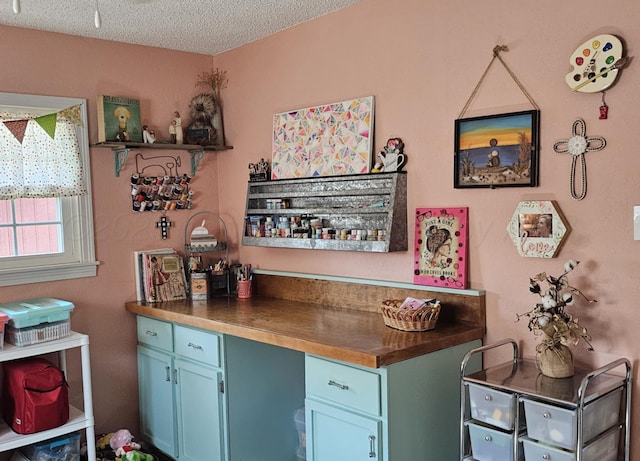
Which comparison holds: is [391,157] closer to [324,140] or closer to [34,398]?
[324,140]

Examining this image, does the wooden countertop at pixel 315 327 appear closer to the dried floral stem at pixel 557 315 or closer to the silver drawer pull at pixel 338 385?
the silver drawer pull at pixel 338 385

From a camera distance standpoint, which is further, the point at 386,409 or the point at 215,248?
the point at 215,248

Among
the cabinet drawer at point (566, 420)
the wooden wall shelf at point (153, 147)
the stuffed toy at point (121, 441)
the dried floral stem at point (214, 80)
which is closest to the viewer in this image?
the cabinet drawer at point (566, 420)

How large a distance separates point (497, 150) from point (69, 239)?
238 centimetres

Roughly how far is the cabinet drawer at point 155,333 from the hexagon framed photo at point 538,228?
1925 mm

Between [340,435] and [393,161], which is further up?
[393,161]

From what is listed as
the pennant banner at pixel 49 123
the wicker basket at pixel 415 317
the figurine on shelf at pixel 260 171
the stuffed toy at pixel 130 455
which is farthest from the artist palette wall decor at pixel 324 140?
the stuffed toy at pixel 130 455

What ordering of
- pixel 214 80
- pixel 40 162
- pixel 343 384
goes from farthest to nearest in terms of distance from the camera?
pixel 214 80 → pixel 40 162 → pixel 343 384

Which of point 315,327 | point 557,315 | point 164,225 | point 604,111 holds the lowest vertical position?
point 315,327

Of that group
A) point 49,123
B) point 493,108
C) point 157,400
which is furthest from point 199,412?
point 493,108

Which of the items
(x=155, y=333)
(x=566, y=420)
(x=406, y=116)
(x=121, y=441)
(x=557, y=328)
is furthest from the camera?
(x=155, y=333)

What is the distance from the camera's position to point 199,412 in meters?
3.22

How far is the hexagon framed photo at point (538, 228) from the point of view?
7.97 ft

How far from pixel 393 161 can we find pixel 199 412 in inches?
64.4
